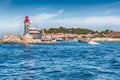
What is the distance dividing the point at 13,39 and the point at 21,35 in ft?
14.0

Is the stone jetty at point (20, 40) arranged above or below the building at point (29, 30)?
below

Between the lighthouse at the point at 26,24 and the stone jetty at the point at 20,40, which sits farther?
the stone jetty at the point at 20,40

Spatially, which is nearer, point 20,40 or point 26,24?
point 26,24

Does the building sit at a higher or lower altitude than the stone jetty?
higher

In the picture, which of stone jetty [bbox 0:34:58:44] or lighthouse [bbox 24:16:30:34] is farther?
stone jetty [bbox 0:34:58:44]

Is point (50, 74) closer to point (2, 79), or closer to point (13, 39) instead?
point (2, 79)

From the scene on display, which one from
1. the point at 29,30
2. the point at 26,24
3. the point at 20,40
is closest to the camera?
the point at 26,24

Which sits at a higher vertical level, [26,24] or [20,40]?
[26,24]

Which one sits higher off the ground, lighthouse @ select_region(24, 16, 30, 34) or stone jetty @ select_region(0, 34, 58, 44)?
lighthouse @ select_region(24, 16, 30, 34)

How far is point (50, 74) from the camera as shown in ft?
103

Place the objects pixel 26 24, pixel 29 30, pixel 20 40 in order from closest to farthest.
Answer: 1. pixel 26 24
2. pixel 20 40
3. pixel 29 30

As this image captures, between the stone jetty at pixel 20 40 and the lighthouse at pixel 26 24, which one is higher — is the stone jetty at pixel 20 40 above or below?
below

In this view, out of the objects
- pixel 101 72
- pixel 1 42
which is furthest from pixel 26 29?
pixel 101 72

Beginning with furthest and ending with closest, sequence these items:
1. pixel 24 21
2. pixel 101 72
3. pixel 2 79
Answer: pixel 24 21 → pixel 101 72 → pixel 2 79
